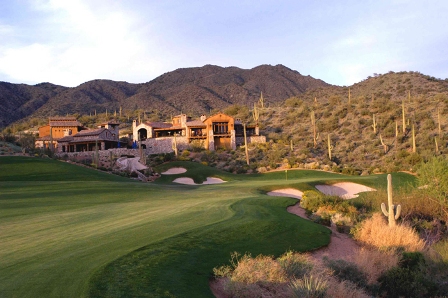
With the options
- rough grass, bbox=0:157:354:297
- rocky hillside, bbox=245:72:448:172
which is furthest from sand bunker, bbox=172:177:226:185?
rough grass, bbox=0:157:354:297

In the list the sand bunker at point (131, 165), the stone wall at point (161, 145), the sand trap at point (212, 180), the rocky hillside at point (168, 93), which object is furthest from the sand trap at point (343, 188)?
the rocky hillside at point (168, 93)

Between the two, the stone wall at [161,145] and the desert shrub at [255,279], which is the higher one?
the stone wall at [161,145]

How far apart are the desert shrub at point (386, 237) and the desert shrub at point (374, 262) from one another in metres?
1.18

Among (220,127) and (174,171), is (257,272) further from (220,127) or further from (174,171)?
(220,127)

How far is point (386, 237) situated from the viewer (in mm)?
17594

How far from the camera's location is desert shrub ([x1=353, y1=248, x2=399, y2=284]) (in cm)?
1384

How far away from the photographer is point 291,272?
39.1 ft

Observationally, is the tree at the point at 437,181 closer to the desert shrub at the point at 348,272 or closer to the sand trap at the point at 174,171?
the desert shrub at the point at 348,272

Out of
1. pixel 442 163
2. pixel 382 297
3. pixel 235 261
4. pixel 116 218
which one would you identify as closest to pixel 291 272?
pixel 235 261

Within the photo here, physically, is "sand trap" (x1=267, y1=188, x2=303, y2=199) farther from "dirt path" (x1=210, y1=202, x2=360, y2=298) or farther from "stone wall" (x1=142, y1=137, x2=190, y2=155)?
"stone wall" (x1=142, y1=137, x2=190, y2=155)

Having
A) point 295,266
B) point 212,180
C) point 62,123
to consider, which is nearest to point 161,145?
point 62,123

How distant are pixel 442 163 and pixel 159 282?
23.1m

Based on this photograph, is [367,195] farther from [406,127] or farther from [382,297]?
[406,127]

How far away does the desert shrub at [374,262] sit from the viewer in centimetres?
1384
